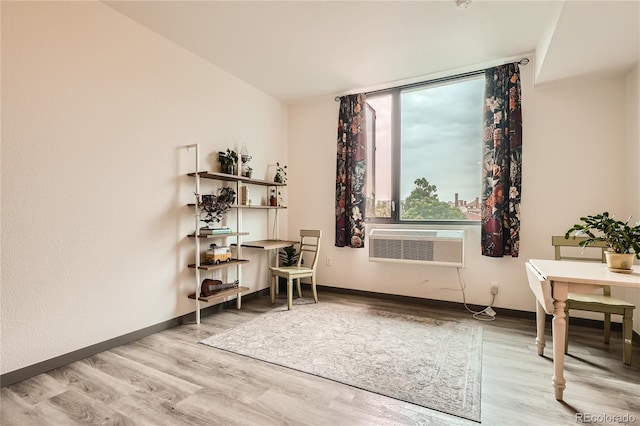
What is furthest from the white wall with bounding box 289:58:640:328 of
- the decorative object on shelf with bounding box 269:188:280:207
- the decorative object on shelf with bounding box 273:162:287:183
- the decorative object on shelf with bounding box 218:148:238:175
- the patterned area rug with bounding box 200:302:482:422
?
the decorative object on shelf with bounding box 218:148:238:175

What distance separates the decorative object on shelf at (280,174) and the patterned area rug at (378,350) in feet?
5.68

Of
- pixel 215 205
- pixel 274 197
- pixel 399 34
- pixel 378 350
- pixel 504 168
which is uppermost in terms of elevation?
pixel 399 34

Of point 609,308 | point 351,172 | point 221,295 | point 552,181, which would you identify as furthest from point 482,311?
point 221,295

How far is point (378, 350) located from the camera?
92.9 inches

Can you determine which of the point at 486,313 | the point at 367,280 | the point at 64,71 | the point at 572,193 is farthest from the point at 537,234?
the point at 64,71

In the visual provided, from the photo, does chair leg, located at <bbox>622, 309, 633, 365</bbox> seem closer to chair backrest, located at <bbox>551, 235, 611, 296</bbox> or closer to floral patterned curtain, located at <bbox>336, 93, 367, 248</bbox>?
chair backrest, located at <bbox>551, 235, 611, 296</bbox>

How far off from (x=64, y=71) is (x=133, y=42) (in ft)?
2.16

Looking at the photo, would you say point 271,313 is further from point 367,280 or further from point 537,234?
point 537,234

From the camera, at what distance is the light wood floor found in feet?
5.15

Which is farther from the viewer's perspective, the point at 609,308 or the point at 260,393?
the point at 609,308

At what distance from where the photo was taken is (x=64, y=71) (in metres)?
2.12

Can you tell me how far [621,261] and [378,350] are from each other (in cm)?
169

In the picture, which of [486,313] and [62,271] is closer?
[62,271]

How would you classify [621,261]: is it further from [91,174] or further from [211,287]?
[91,174]
